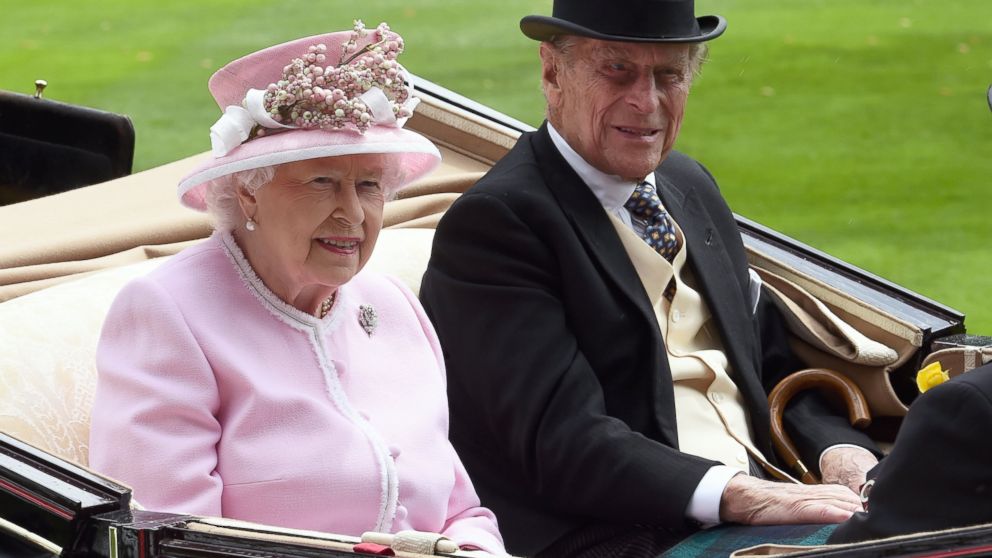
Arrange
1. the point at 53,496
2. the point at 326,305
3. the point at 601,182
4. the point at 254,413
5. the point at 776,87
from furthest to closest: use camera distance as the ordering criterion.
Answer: the point at 776,87 < the point at 601,182 < the point at 326,305 < the point at 254,413 < the point at 53,496

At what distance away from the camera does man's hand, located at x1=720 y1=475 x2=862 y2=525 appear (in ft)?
8.61

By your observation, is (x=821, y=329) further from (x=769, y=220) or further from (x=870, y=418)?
(x=769, y=220)

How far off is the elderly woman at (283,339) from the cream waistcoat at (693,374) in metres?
0.54

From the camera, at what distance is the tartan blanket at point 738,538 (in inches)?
101

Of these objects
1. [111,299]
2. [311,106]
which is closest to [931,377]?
[311,106]

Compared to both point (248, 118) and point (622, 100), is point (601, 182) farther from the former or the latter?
point (248, 118)

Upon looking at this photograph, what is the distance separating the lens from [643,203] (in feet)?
9.92

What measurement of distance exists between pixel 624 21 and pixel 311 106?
2.41 feet

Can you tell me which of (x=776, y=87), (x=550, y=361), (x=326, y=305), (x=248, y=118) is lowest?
(x=550, y=361)

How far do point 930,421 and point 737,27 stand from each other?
414 inches

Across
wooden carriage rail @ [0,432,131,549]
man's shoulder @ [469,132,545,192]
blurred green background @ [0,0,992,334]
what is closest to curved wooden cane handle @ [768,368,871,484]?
man's shoulder @ [469,132,545,192]

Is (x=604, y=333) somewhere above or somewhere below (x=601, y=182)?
below

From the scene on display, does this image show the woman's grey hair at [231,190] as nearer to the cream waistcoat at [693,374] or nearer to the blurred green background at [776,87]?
the cream waistcoat at [693,374]

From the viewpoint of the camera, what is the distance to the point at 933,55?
11.2 meters
